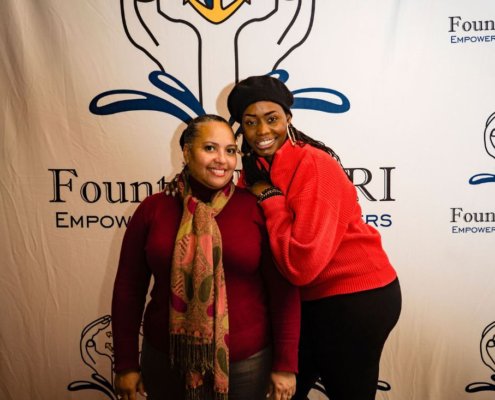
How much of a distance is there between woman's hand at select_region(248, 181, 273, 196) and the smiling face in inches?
4.0

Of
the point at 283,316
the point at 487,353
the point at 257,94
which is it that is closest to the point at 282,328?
the point at 283,316

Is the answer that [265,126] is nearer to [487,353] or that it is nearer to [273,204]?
[273,204]

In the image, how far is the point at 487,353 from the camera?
1950 mm

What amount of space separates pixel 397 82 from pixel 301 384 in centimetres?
143

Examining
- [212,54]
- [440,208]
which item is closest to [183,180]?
[212,54]

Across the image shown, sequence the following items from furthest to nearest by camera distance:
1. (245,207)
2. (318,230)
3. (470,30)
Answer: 1. (470,30)
2. (245,207)
3. (318,230)

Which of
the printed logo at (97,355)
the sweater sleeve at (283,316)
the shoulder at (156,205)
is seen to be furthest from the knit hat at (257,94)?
the printed logo at (97,355)

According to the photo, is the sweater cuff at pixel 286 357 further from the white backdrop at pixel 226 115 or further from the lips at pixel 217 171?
the white backdrop at pixel 226 115

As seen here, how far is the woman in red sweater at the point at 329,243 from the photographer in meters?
1.10

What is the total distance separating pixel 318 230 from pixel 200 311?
395mm

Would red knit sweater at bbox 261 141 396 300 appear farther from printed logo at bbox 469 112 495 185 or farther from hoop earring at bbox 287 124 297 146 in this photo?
printed logo at bbox 469 112 495 185

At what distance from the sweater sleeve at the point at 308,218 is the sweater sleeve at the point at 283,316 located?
51 mm

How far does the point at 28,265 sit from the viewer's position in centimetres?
194

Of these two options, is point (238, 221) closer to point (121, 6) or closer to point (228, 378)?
point (228, 378)
